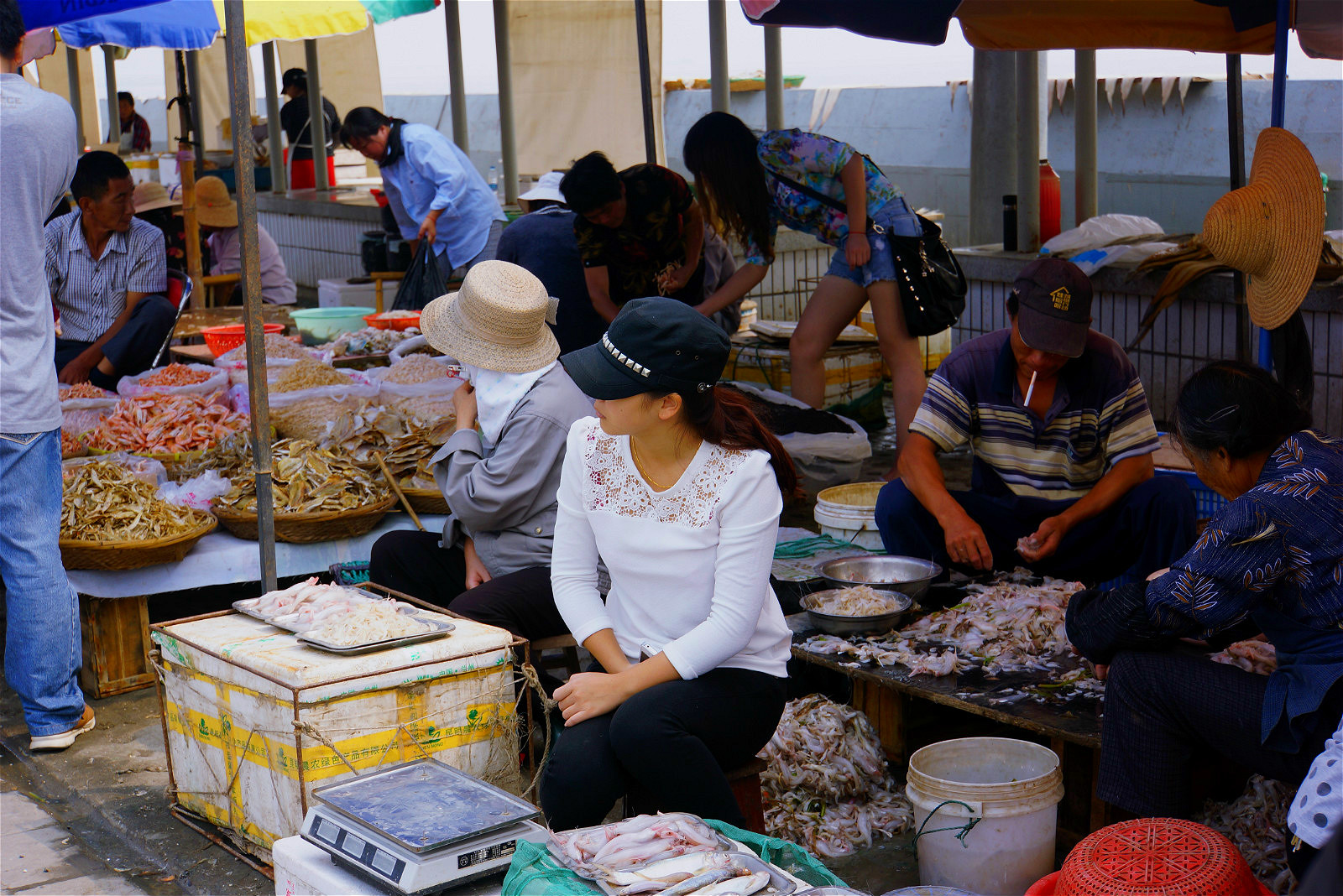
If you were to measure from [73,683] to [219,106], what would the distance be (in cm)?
1933

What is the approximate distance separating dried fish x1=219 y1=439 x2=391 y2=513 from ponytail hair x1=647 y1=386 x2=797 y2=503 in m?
2.10

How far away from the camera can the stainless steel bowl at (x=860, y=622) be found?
11.4ft

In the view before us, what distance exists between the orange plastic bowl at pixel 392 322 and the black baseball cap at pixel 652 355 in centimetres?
480

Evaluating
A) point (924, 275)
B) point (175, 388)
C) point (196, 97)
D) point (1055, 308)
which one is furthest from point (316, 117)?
point (1055, 308)

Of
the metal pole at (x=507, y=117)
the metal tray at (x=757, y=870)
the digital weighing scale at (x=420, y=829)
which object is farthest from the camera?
the metal pole at (x=507, y=117)

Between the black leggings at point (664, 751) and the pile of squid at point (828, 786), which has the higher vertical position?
the black leggings at point (664, 751)

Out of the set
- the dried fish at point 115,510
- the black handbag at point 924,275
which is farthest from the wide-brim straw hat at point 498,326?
the black handbag at point 924,275

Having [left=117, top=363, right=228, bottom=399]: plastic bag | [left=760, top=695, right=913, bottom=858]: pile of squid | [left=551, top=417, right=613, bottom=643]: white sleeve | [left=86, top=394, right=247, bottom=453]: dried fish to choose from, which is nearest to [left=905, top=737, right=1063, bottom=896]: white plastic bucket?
[left=760, top=695, right=913, bottom=858]: pile of squid

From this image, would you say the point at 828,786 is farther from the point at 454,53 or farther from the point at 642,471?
the point at 454,53

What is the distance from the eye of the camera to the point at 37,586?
379cm

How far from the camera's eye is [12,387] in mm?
3664

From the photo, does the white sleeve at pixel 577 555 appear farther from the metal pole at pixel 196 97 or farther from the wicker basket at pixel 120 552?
the metal pole at pixel 196 97

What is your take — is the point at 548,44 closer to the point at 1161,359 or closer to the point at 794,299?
the point at 794,299

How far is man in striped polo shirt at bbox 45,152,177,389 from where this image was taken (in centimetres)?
608
